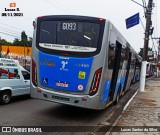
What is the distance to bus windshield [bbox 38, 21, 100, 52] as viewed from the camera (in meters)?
7.89

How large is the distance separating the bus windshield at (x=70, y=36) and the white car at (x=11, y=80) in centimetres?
277

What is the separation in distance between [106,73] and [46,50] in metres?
2.07

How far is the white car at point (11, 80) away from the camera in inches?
405

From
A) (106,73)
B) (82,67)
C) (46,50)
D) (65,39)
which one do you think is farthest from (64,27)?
(106,73)

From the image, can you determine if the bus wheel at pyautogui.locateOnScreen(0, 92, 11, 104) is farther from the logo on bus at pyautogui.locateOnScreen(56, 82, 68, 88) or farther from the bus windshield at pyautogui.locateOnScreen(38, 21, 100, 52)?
the logo on bus at pyautogui.locateOnScreen(56, 82, 68, 88)

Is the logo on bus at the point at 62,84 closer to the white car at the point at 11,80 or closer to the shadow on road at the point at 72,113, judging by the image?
the shadow on road at the point at 72,113

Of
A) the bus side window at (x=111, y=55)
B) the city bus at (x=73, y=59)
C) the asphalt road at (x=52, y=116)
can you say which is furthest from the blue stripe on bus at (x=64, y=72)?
the asphalt road at (x=52, y=116)

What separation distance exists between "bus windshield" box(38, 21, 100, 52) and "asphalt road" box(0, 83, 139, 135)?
7.49 feet

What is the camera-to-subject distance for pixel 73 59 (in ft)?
25.8

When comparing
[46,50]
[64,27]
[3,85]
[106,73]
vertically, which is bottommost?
[3,85]

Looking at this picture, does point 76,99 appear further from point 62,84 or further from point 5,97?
point 5,97

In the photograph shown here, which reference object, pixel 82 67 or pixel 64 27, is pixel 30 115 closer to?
pixel 82 67

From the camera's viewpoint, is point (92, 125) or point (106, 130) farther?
point (92, 125)

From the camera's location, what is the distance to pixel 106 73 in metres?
8.10
